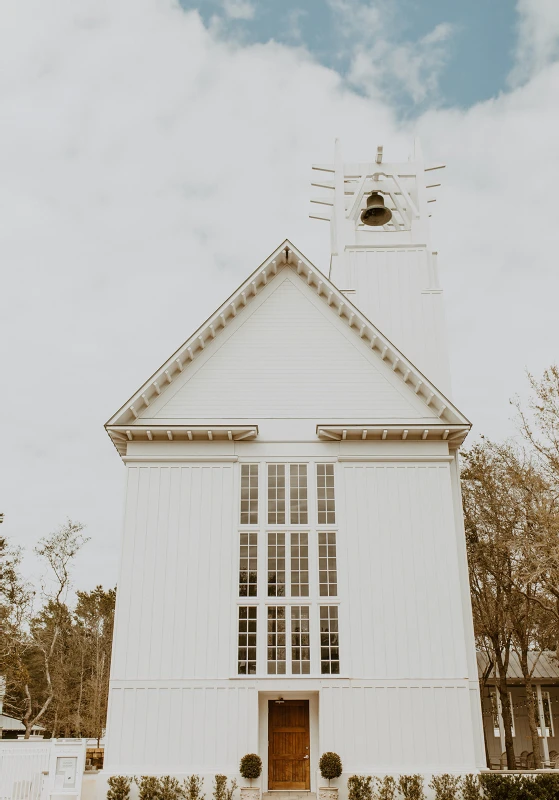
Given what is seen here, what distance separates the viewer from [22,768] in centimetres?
1448

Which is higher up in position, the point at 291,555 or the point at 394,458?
the point at 394,458

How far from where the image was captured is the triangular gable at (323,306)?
1691 cm

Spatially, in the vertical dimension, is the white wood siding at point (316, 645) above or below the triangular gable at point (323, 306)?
below

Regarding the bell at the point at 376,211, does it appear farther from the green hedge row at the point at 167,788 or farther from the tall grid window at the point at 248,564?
the green hedge row at the point at 167,788

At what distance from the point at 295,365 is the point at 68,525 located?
80.3 feet

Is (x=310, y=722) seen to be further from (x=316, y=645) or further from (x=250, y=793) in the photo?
(x=250, y=793)

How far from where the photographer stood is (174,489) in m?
16.7

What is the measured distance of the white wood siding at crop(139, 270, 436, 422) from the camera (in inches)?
682

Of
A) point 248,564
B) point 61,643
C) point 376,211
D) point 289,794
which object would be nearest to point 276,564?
point 248,564

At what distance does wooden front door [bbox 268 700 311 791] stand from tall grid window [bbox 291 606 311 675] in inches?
38.4

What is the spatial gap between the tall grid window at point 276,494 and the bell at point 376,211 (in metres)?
9.76

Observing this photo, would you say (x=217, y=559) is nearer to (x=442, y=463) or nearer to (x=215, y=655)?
(x=215, y=655)

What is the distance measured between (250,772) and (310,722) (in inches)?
74.8

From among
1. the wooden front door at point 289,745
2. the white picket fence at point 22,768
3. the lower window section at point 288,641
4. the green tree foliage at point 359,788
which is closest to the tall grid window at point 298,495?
the lower window section at point 288,641
